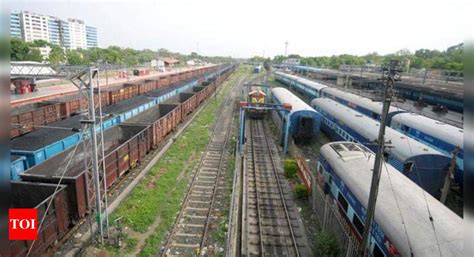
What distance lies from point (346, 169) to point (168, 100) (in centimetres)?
3017

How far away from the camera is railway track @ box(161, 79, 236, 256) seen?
38.3ft

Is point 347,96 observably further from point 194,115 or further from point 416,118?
point 194,115

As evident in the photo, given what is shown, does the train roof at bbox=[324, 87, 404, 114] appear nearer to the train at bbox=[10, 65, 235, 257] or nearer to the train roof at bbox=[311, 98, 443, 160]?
the train roof at bbox=[311, 98, 443, 160]

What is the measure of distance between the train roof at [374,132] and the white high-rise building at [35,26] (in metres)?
194

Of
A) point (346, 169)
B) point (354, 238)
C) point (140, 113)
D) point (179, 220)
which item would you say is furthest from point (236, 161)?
point (140, 113)

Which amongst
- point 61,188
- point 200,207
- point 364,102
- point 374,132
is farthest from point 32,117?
point 364,102

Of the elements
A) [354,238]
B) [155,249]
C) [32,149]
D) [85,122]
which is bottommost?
[155,249]

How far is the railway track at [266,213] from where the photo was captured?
468 inches

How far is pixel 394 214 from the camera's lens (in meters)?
8.80

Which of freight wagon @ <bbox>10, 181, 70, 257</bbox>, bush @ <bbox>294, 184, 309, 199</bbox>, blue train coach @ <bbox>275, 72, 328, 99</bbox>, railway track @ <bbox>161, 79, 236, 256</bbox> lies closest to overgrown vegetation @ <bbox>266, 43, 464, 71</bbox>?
bush @ <bbox>294, 184, 309, 199</bbox>

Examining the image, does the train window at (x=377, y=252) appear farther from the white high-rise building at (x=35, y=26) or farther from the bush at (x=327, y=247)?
the white high-rise building at (x=35, y=26)

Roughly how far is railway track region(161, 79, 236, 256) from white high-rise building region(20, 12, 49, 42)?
192 metres

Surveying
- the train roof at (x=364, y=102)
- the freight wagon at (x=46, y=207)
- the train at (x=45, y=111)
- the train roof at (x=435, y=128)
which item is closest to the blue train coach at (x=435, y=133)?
the train roof at (x=435, y=128)

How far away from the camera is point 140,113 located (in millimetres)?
28656
